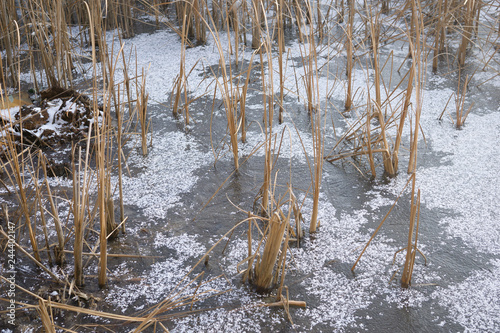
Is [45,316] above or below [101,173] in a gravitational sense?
below

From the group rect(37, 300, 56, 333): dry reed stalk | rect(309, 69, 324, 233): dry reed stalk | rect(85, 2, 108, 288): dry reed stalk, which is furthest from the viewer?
rect(309, 69, 324, 233): dry reed stalk

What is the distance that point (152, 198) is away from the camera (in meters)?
1.82

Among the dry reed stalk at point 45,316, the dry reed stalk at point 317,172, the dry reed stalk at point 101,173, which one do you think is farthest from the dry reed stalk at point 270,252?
the dry reed stalk at point 45,316

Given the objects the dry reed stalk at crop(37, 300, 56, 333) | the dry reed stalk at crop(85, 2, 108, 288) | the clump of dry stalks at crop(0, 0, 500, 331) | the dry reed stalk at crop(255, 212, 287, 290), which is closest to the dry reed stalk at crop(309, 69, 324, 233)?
the clump of dry stalks at crop(0, 0, 500, 331)

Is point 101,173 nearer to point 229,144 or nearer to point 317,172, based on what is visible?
point 317,172

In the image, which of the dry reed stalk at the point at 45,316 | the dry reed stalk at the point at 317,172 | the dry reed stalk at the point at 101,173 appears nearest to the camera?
the dry reed stalk at the point at 45,316

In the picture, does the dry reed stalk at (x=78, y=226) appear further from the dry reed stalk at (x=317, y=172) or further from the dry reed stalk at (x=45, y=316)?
the dry reed stalk at (x=317, y=172)

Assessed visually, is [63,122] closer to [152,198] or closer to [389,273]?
[152,198]

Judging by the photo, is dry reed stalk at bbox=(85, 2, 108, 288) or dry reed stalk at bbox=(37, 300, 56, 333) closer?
dry reed stalk at bbox=(37, 300, 56, 333)

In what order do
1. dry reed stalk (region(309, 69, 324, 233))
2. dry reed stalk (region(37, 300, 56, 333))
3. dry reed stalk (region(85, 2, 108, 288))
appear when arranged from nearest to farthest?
dry reed stalk (region(37, 300, 56, 333))
dry reed stalk (region(85, 2, 108, 288))
dry reed stalk (region(309, 69, 324, 233))

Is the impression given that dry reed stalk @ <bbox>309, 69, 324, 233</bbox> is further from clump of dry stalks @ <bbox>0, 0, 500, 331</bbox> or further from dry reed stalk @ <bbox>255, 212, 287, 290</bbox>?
dry reed stalk @ <bbox>255, 212, 287, 290</bbox>

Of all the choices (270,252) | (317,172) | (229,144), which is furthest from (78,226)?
(229,144)

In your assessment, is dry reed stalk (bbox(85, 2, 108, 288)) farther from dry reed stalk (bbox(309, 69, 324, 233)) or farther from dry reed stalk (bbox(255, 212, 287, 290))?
dry reed stalk (bbox(309, 69, 324, 233))

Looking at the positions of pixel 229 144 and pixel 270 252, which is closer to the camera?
pixel 270 252
